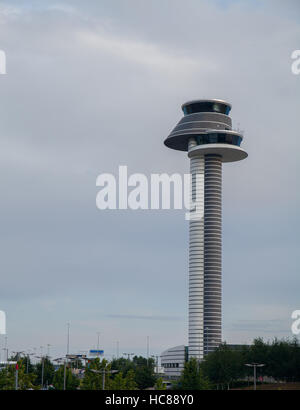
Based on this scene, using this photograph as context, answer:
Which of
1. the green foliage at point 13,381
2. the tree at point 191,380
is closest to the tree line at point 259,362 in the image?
the tree at point 191,380

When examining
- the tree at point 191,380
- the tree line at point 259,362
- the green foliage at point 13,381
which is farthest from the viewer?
the tree line at point 259,362

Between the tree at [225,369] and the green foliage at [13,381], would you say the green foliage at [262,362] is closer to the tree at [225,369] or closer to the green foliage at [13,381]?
the tree at [225,369]

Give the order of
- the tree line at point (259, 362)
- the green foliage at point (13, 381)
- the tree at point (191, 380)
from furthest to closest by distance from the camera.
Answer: the tree line at point (259, 362)
the green foliage at point (13, 381)
the tree at point (191, 380)

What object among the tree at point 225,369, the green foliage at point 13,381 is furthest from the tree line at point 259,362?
the green foliage at point 13,381

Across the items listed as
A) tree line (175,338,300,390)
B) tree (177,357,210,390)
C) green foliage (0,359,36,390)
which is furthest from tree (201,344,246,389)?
green foliage (0,359,36,390)

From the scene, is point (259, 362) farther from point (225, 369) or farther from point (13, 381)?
point (13, 381)

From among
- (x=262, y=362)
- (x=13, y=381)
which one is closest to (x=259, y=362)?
(x=262, y=362)

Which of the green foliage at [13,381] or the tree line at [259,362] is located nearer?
the green foliage at [13,381]

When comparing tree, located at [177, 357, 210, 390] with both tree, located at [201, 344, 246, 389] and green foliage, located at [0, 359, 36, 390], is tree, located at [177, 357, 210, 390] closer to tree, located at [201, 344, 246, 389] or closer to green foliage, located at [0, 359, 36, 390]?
green foliage, located at [0, 359, 36, 390]

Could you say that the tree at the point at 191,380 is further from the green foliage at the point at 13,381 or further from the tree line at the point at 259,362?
the tree line at the point at 259,362
